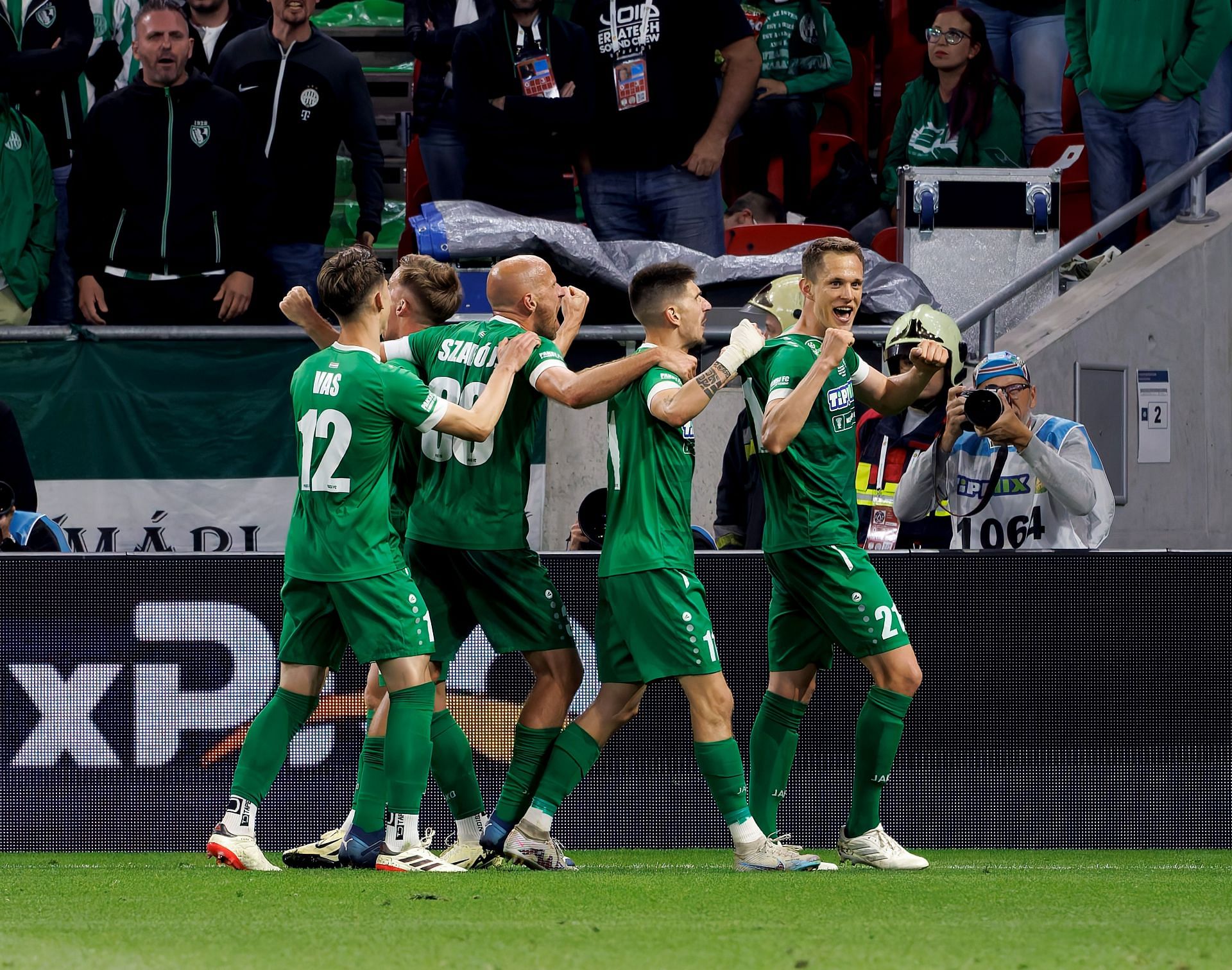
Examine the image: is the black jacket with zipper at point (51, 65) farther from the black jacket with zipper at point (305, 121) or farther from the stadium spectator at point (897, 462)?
the stadium spectator at point (897, 462)

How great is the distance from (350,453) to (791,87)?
26.3ft

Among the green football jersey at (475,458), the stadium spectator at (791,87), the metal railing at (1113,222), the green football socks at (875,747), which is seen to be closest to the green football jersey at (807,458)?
the green football socks at (875,747)

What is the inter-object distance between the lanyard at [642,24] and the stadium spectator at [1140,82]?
2.69m

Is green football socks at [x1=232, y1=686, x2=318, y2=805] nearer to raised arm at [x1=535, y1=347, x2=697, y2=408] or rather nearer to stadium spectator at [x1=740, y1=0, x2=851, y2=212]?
raised arm at [x1=535, y1=347, x2=697, y2=408]

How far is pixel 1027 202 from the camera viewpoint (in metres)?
10.6

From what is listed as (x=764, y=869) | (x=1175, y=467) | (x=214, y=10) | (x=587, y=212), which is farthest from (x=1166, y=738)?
(x=214, y=10)

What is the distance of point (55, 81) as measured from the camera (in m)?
10.7

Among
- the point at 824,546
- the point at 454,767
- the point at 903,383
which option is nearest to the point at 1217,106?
the point at 903,383

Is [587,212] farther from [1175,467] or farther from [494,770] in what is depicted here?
[494,770]

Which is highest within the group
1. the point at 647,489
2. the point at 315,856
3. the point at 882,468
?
the point at 647,489

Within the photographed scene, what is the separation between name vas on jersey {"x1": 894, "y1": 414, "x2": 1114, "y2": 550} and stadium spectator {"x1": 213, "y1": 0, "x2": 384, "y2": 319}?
442 centimetres

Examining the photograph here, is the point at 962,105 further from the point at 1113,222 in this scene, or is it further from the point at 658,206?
the point at 658,206

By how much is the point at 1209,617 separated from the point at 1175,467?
11.5 ft

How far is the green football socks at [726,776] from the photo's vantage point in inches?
234
